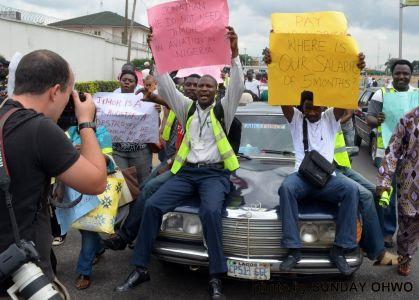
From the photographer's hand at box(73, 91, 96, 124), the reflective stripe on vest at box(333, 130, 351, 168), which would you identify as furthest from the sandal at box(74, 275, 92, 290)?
the reflective stripe on vest at box(333, 130, 351, 168)

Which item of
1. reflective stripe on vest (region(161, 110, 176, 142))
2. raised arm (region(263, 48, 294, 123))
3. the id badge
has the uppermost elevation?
raised arm (region(263, 48, 294, 123))

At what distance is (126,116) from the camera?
5.39 meters

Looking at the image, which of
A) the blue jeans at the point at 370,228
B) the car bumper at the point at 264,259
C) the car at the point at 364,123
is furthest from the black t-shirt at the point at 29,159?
the car at the point at 364,123

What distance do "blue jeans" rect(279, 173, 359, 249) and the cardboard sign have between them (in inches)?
57.4

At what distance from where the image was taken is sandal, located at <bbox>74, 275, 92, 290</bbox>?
4312mm

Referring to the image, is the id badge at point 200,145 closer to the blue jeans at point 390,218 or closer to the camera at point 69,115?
the camera at point 69,115

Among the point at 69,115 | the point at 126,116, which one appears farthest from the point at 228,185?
the point at 69,115

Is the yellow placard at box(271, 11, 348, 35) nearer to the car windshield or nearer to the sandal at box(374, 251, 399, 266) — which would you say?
the car windshield

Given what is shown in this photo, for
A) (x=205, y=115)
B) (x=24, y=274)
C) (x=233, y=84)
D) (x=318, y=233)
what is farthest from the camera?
(x=205, y=115)

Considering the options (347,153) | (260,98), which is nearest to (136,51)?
(260,98)

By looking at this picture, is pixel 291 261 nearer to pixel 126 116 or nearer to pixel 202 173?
pixel 202 173

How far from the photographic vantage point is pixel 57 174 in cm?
201

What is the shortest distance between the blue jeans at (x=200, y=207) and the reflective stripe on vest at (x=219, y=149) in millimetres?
74

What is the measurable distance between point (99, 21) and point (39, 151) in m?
75.5
